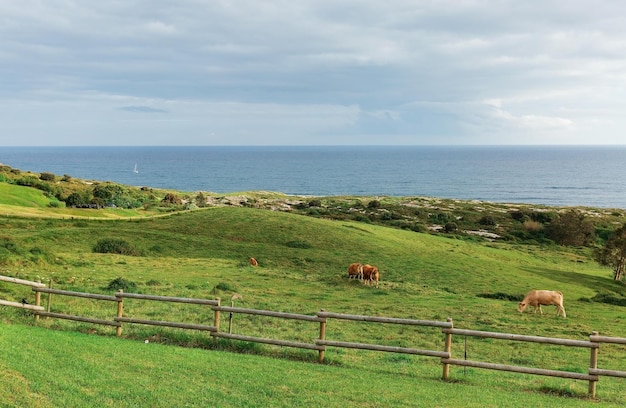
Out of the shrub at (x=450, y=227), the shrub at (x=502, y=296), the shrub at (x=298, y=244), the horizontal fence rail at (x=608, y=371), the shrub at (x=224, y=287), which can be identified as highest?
the horizontal fence rail at (x=608, y=371)

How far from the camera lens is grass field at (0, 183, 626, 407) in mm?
12703

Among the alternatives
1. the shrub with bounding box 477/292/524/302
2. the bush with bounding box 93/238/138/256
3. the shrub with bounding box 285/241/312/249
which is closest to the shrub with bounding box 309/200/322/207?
the shrub with bounding box 285/241/312/249

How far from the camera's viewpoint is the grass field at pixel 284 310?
12.7 meters

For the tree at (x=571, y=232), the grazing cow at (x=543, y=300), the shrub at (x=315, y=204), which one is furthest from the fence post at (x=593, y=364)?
the shrub at (x=315, y=204)

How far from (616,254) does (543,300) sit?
77.7ft

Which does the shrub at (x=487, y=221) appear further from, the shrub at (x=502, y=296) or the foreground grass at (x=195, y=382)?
the foreground grass at (x=195, y=382)

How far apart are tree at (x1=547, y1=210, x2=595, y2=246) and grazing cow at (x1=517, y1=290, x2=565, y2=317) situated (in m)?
50.0

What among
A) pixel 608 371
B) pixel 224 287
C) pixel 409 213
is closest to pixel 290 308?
pixel 224 287

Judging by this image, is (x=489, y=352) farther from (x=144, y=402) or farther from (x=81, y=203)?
(x=81, y=203)

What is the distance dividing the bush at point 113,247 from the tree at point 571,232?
59156 millimetres

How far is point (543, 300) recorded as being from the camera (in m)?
30.0

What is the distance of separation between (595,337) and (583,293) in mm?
27711

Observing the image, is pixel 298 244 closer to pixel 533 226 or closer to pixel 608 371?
pixel 608 371

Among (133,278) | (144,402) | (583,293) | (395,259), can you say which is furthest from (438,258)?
(144,402)
